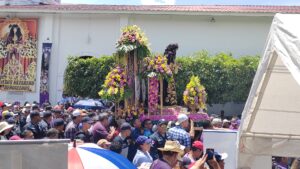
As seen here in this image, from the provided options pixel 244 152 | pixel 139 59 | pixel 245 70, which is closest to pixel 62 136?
pixel 139 59

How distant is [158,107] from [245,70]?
14106 millimetres

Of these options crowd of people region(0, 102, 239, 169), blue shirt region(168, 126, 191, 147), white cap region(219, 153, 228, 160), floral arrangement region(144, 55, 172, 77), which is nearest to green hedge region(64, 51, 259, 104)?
floral arrangement region(144, 55, 172, 77)

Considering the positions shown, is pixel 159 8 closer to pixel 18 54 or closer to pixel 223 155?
pixel 18 54

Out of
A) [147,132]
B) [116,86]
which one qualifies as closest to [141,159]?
[147,132]

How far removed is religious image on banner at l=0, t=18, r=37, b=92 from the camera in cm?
3077

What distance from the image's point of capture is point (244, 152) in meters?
5.47

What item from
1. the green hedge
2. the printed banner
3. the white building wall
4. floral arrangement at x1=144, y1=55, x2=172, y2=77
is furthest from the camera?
the printed banner

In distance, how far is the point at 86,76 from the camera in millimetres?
28234

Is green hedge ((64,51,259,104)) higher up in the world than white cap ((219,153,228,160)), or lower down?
higher up

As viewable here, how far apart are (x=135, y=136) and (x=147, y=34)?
19.7 meters

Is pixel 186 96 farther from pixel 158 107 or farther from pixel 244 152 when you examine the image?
pixel 244 152

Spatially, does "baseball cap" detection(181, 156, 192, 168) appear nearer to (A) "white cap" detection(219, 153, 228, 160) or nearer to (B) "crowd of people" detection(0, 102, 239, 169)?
(B) "crowd of people" detection(0, 102, 239, 169)

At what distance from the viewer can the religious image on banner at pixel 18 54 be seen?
101ft

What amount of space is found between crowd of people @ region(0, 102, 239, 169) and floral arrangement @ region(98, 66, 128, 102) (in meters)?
0.46
